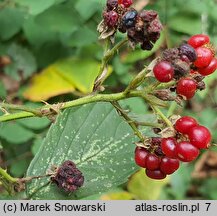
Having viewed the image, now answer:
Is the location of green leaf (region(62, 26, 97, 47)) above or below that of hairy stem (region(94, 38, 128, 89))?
below

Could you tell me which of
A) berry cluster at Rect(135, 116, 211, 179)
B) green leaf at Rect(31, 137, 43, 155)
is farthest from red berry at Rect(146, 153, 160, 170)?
green leaf at Rect(31, 137, 43, 155)

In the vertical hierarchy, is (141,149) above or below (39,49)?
above

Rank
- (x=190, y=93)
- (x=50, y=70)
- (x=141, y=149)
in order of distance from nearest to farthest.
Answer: (x=190, y=93)
(x=141, y=149)
(x=50, y=70)

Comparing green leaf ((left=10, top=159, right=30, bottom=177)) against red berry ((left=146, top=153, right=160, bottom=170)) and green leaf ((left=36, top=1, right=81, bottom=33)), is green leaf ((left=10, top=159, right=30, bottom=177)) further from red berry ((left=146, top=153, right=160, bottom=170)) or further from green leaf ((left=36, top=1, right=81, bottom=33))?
red berry ((left=146, top=153, right=160, bottom=170))

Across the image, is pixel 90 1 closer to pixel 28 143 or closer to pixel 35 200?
pixel 28 143

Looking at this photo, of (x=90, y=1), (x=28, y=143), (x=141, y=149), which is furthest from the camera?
(x=28, y=143)

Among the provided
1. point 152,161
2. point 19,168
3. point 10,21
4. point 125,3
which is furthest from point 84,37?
point 152,161

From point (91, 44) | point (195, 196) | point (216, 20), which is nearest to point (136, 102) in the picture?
point (91, 44)

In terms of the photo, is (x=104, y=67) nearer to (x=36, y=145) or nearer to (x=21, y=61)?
(x=36, y=145)
